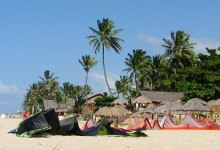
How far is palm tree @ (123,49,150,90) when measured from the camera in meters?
67.8

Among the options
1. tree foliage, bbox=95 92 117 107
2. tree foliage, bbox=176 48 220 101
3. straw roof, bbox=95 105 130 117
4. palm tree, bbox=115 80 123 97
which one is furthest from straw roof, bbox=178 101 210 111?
palm tree, bbox=115 80 123 97

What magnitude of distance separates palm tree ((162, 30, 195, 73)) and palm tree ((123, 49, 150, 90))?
4.67 meters

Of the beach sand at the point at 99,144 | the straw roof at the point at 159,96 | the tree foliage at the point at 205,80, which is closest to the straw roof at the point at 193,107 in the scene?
the tree foliage at the point at 205,80

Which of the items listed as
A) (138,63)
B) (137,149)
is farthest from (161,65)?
(137,149)

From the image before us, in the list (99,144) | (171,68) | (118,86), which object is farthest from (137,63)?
(99,144)

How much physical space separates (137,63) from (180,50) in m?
7.90

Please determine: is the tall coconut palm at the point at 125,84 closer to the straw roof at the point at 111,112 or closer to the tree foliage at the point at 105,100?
the tree foliage at the point at 105,100

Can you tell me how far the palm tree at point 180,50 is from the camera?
63206mm

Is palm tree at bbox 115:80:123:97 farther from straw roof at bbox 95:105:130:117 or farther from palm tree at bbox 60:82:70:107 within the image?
straw roof at bbox 95:105:130:117

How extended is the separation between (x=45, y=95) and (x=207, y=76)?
225 feet

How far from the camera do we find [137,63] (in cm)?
6819

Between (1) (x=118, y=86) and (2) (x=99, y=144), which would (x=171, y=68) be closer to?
(1) (x=118, y=86)

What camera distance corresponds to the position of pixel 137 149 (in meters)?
12.3

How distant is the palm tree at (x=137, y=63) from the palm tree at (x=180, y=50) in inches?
184
